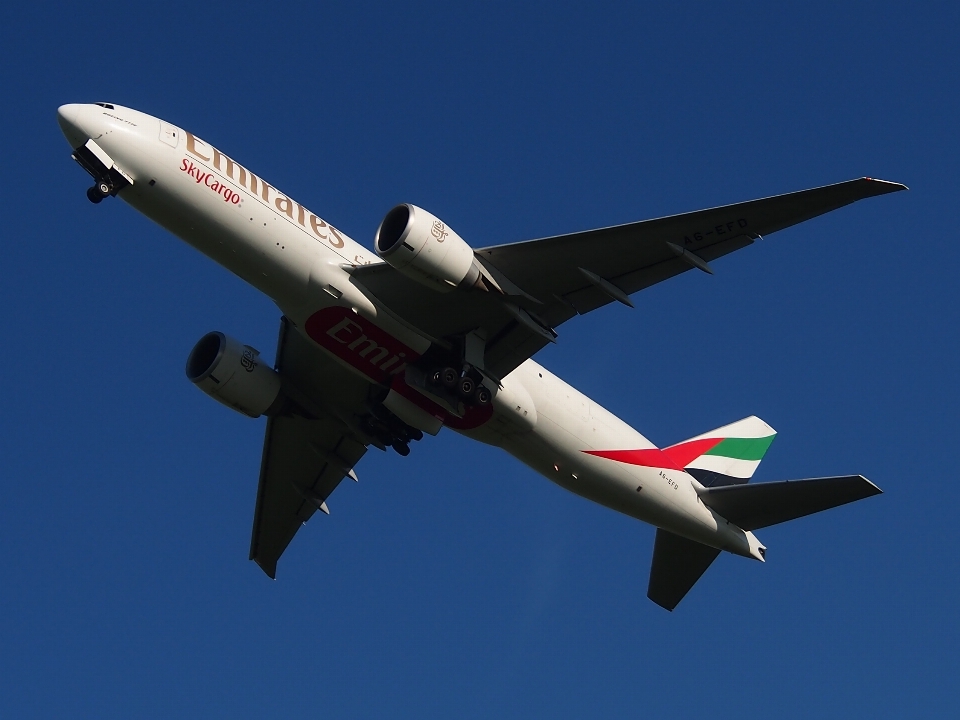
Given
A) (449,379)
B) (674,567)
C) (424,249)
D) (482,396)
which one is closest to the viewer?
(424,249)

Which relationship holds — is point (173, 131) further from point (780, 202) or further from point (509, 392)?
point (780, 202)

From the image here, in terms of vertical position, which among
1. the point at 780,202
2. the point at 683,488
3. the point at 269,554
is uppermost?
the point at 780,202

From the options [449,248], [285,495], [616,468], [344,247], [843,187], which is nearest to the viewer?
[843,187]

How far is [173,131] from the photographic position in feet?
84.2

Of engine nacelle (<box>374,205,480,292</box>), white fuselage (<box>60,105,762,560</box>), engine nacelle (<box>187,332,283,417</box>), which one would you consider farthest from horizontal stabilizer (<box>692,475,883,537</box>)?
engine nacelle (<box>187,332,283,417</box>)

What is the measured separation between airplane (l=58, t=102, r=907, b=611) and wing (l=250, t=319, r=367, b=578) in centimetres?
8

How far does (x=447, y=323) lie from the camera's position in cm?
2716

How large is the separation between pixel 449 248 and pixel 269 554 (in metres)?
14.1

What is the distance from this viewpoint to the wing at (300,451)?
31.0m

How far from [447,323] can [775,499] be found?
32.8 ft

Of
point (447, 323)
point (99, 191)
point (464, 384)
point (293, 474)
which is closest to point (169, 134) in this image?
point (99, 191)

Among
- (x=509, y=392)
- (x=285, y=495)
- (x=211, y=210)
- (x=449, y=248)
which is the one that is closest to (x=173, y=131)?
(x=211, y=210)

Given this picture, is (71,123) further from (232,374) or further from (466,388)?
(466,388)

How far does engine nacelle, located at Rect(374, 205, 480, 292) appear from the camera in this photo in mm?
24375
